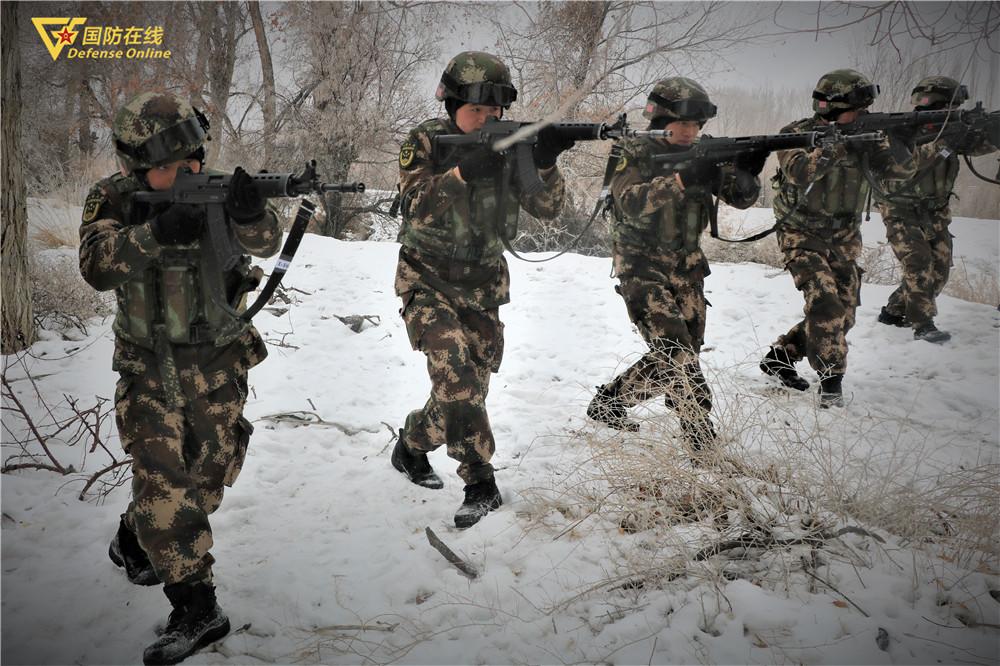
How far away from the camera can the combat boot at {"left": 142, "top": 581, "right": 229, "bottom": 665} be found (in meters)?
2.17

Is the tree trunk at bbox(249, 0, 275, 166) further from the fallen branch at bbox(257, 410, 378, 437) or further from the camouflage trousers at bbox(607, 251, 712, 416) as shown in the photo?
the camouflage trousers at bbox(607, 251, 712, 416)

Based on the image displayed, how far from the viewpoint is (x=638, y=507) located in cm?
269

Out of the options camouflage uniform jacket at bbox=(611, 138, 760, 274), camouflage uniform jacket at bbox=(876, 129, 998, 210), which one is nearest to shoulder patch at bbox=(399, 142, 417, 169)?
camouflage uniform jacket at bbox=(611, 138, 760, 274)

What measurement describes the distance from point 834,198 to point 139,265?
417 cm

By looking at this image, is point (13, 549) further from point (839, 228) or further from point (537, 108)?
point (537, 108)

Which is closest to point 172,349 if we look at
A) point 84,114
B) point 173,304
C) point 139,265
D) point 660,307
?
point 173,304

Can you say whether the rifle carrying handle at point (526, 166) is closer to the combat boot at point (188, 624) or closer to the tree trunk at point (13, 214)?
the combat boot at point (188, 624)

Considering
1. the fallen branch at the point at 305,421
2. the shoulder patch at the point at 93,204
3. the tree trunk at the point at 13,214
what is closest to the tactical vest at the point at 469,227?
the shoulder patch at the point at 93,204

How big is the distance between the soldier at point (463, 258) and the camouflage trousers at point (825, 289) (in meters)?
2.13

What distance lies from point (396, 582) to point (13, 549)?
163cm

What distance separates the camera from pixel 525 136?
10.1 ft

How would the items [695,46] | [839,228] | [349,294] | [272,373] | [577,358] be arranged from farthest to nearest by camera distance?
[695,46] → [349,294] → [577,358] → [272,373] → [839,228]

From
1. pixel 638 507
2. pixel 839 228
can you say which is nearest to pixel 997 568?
pixel 638 507

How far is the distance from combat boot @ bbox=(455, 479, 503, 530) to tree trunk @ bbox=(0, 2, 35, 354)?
3.71 m
